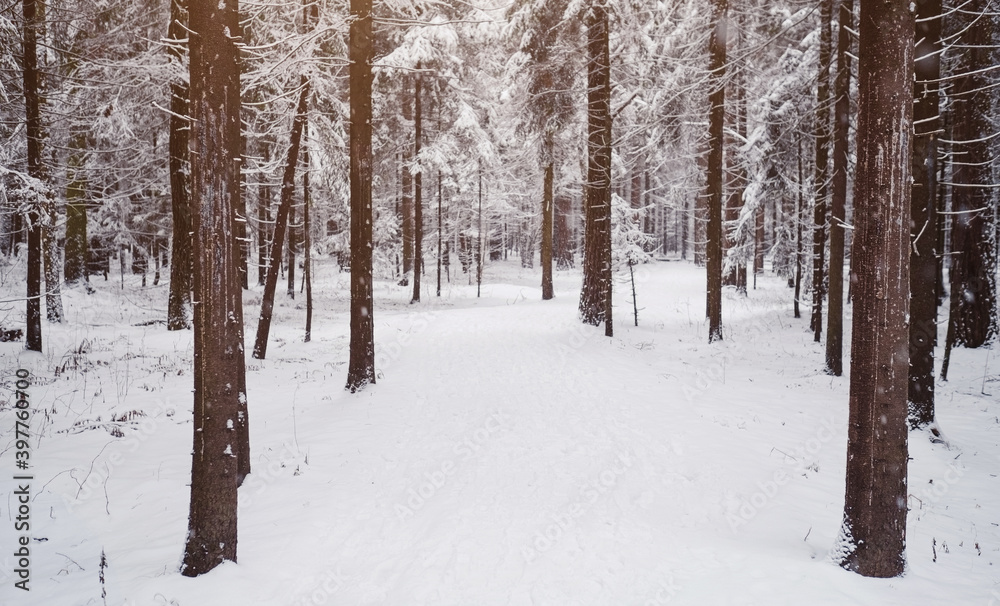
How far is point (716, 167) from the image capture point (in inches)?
534

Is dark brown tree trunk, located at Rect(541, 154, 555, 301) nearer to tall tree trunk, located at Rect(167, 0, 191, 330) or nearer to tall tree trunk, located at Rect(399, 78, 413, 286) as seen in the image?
tall tree trunk, located at Rect(399, 78, 413, 286)

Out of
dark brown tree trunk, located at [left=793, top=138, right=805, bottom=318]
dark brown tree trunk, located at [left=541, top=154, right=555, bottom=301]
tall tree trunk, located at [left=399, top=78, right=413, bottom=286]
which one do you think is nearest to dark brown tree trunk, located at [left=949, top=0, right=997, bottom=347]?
dark brown tree trunk, located at [left=793, top=138, right=805, bottom=318]

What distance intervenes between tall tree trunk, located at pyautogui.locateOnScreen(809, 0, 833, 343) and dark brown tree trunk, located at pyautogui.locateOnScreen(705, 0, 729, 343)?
2.18 m

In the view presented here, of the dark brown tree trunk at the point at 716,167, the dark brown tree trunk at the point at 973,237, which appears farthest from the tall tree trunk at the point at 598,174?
the dark brown tree trunk at the point at 973,237

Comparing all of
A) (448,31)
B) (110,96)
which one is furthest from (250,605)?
(448,31)

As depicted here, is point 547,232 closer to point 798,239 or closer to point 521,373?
point 798,239

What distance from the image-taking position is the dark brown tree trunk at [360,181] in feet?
29.5

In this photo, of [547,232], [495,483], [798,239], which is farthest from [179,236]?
[798,239]

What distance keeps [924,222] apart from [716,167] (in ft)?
23.4

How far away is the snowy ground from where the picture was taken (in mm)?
3902

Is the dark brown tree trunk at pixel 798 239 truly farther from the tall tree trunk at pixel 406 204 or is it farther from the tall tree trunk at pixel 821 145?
the tall tree trunk at pixel 406 204

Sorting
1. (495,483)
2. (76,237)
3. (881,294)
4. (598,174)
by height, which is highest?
(598,174)

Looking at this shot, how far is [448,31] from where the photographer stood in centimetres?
1961

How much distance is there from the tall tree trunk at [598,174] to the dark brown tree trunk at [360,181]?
277 inches
